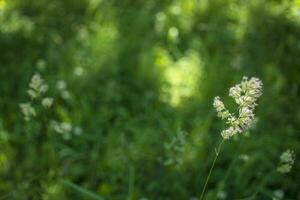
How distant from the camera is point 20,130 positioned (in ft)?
9.08

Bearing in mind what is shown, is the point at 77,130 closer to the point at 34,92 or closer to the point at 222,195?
the point at 34,92

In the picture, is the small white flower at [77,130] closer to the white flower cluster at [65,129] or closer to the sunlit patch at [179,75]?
the white flower cluster at [65,129]

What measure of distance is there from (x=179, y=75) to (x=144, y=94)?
0.28 m

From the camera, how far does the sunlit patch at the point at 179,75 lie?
301 centimetres

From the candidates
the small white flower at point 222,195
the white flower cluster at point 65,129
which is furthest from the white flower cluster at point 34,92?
the small white flower at point 222,195

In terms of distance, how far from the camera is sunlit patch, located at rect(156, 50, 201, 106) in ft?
9.87

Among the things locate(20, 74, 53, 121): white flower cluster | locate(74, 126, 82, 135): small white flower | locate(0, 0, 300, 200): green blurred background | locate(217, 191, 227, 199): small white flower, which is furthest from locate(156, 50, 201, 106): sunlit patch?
locate(20, 74, 53, 121): white flower cluster

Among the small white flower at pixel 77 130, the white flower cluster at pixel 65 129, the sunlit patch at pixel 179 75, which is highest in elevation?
the sunlit patch at pixel 179 75

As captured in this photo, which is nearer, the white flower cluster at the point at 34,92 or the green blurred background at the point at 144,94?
the white flower cluster at the point at 34,92

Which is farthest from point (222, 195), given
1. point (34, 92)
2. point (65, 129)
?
point (34, 92)

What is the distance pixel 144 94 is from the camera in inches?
120

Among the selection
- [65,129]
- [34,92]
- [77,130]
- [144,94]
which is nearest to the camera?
[34,92]

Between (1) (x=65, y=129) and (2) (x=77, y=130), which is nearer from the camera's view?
(1) (x=65, y=129)

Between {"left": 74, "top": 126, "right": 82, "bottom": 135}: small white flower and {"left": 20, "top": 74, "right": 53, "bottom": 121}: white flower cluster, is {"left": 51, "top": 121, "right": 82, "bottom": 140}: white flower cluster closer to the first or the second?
{"left": 74, "top": 126, "right": 82, "bottom": 135}: small white flower
